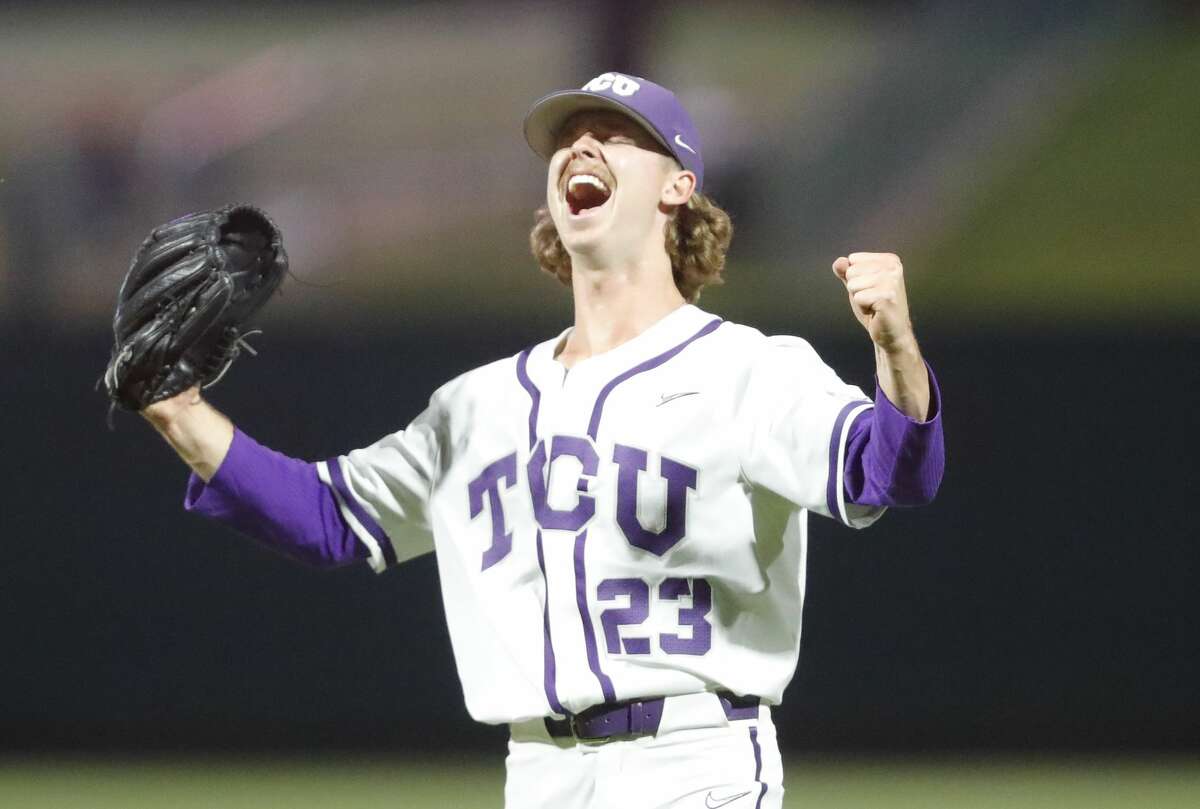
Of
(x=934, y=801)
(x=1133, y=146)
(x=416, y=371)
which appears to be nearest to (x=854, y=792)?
(x=934, y=801)

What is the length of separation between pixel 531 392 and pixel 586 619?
493 mm

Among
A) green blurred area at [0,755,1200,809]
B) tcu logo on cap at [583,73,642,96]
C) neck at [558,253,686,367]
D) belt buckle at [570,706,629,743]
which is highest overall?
tcu logo on cap at [583,73,642,96]

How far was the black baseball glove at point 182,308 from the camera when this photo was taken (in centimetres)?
302

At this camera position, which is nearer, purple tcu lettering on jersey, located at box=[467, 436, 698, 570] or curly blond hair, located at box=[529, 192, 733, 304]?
purple tcu lettering on jersey, located at box=[467, 436, 698, 570]

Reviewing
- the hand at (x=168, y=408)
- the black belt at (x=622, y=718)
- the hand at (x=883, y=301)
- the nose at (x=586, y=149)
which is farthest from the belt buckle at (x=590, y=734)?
the nose at (x=586, y=149)

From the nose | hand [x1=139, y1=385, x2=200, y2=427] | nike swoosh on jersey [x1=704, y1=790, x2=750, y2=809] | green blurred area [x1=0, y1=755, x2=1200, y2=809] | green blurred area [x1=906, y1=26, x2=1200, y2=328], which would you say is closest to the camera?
nike swoosh on jersey [x1=704, y1=790, x2=750, y2=809]

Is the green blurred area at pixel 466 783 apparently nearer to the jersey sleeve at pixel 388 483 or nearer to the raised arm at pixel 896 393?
the jersey sleeve at pixel 388 483

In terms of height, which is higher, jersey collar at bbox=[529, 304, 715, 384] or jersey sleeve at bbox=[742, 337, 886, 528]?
jersey collar at bbox=[529, 304, 715, 384]

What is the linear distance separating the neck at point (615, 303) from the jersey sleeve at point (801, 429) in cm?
31

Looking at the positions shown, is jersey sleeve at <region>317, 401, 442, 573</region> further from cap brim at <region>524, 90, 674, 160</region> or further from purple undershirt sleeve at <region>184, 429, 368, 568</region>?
cap brim at <region>524, 90, 674, 160</region>

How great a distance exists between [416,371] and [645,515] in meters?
3.86

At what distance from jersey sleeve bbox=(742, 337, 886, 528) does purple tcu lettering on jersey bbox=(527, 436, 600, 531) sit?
29 cm

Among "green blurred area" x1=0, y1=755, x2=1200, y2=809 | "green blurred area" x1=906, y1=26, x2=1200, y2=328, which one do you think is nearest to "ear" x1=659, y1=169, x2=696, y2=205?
"green blurred area" x1=0, y1=755, x2=1200, y2=809

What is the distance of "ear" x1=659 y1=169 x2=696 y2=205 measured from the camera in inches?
128
